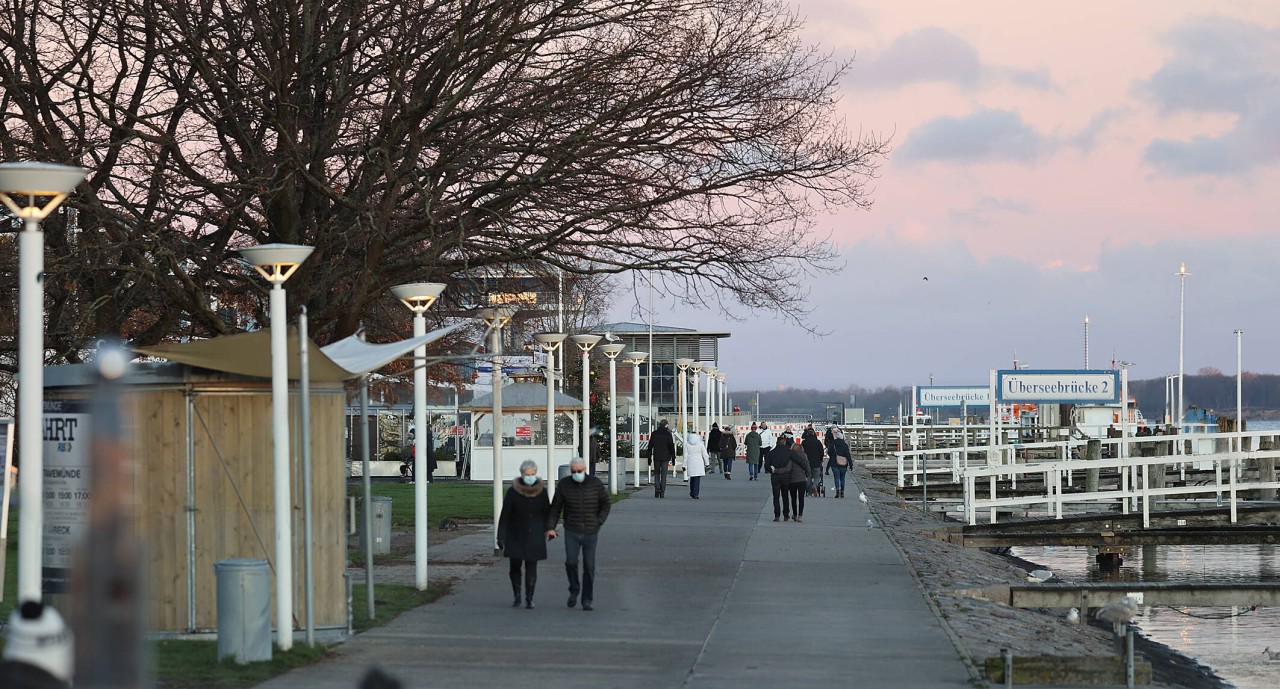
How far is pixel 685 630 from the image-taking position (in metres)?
14.3

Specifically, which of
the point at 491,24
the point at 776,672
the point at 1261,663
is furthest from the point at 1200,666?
the point at 491,24

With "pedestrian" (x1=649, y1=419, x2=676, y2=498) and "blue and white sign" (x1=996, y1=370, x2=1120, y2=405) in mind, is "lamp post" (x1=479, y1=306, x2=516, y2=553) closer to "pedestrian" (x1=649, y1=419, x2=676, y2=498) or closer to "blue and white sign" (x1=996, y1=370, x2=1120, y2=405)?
"pedestrian" (x1=649, y1=419, x2=676, y2=498)

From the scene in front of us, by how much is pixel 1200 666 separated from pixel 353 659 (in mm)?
10090

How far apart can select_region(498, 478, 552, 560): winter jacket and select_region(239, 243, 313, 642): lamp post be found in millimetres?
3531

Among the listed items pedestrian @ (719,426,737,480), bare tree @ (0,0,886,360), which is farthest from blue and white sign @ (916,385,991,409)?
bare tree @ (0,0,886,360)

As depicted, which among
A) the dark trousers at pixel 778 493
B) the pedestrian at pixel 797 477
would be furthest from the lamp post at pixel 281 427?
the dark trousers at pixel 778 493

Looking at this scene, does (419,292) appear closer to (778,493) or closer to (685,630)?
(685,630)

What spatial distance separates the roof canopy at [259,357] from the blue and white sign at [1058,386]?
99.5 ft

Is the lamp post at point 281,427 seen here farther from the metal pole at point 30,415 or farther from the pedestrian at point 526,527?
the pedestrian at point 526,527

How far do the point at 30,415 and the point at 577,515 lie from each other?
7.58m

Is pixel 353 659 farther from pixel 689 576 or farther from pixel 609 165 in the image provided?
pixel 609 165

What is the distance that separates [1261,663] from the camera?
725 inches

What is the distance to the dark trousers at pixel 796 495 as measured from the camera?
2866 centimetres

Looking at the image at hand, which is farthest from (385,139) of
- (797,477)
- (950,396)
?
(950,396)
